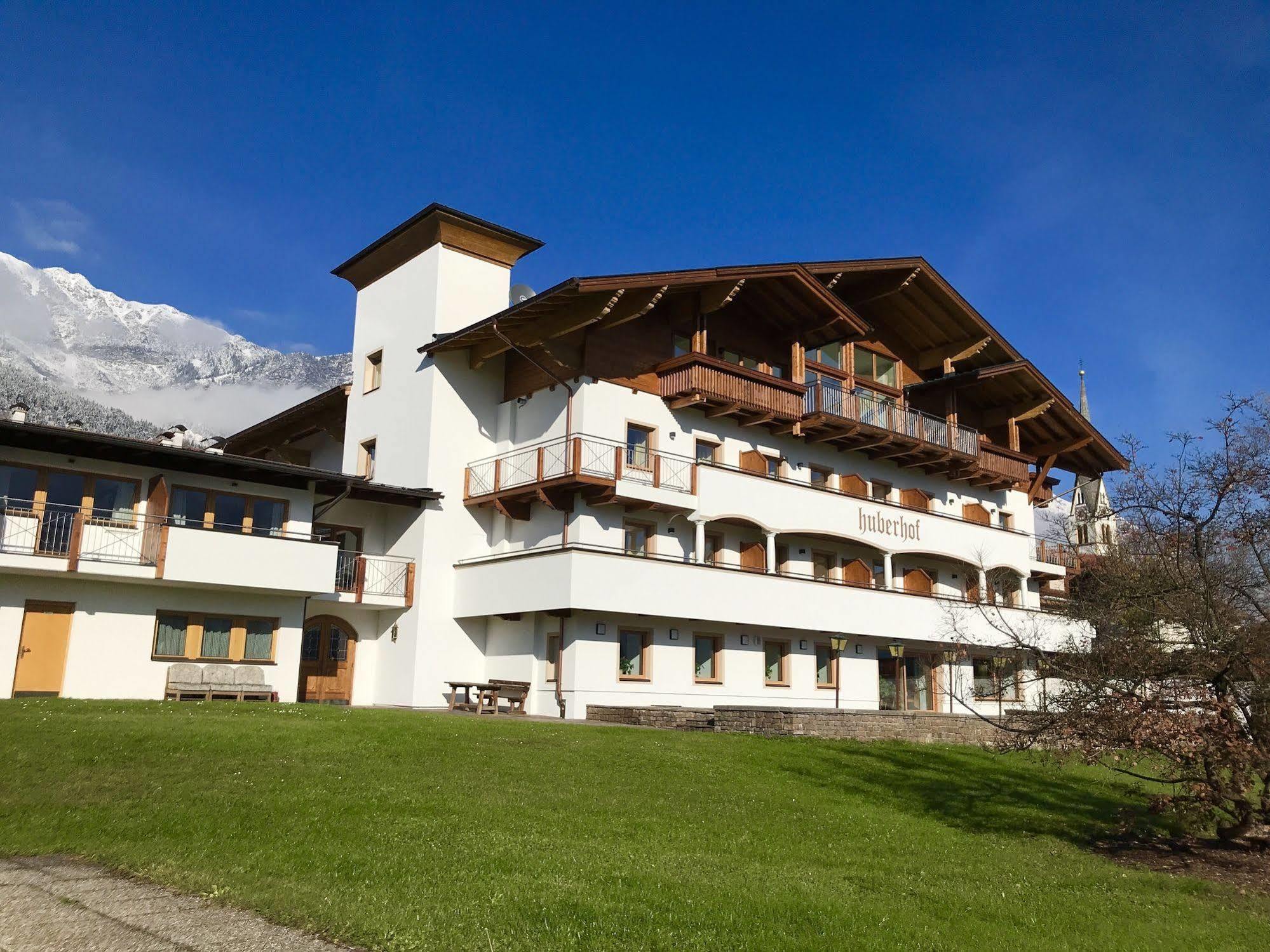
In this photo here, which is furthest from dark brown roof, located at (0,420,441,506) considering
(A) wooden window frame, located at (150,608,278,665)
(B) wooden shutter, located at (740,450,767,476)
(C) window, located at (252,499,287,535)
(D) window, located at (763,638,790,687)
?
(D) window, located at (763,638,790,687)

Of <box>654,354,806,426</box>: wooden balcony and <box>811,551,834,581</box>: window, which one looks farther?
<box>811,551,834,581</box>: window

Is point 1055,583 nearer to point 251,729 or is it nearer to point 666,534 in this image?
point 666,534

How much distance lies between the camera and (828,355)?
1366 inches

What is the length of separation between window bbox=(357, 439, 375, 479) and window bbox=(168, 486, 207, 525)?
6.35m

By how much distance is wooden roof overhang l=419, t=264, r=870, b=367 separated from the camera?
86.0 feet

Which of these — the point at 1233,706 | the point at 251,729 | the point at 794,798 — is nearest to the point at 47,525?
the point at 251,729

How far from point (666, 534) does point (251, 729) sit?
47.7 feet

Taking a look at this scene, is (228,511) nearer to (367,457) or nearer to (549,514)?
(367,457)

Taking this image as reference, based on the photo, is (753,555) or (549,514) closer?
(549,514)

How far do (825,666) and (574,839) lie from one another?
2252 centimetres

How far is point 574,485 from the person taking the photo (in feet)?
87.1

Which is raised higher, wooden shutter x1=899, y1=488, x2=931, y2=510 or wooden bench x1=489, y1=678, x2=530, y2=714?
wooden shutter x1=899, y1=488, x2=931, y2=510

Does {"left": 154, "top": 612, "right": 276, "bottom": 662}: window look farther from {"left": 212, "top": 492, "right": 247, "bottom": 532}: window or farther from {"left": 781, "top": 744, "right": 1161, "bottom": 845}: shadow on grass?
{"left": 781, "top": 744, "right": 1161, "bottom": 845}: shadow on grass

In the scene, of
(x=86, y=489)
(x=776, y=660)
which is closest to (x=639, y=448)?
(x=776, y=660)
